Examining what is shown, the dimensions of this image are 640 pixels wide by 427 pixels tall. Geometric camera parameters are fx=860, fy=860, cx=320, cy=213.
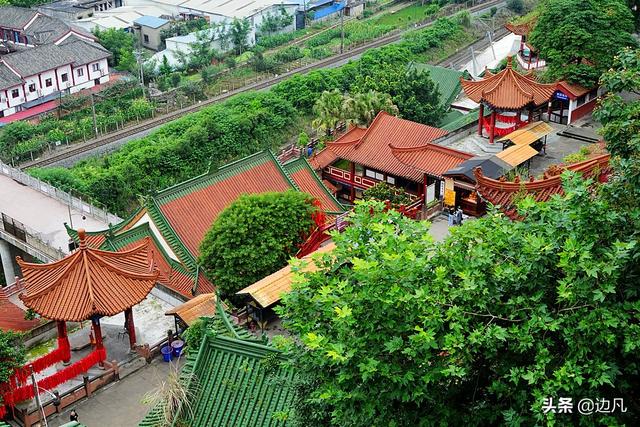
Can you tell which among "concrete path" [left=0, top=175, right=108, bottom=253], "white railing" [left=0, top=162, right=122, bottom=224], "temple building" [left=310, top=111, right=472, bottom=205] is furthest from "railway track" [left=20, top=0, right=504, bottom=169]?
"temple building" [left=310, top=111, right=472, bottom=205]

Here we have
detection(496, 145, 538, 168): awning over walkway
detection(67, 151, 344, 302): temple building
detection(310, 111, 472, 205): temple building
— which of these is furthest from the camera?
detection(310, 111, 472, 205): temple building

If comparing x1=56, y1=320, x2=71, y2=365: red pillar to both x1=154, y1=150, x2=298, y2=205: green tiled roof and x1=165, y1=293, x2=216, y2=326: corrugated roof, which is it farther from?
x1=154, y1=150, x2=298, y2=205: green tiled roof

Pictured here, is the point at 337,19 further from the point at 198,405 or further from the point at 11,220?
the point at 198,405

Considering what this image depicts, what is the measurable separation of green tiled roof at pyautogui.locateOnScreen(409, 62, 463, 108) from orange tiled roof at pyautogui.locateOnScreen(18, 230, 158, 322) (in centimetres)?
3260

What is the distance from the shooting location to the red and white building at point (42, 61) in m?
70.8

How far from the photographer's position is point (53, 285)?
26.4 m

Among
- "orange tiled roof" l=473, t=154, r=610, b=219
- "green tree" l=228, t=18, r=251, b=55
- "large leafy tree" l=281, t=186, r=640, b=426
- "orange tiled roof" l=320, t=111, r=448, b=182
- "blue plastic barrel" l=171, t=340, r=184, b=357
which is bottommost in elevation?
"green tree" l=228, t=18, r=251, b=55

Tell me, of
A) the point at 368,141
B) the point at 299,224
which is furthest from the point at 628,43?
the point at 299,224

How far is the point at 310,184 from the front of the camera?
3719cm

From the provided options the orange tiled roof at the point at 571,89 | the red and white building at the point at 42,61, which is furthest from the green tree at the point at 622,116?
the red and white building at the point at 42,61

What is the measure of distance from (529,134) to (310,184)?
35.0ft

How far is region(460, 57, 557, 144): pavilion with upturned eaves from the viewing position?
41156mm

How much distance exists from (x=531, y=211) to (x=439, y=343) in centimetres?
313

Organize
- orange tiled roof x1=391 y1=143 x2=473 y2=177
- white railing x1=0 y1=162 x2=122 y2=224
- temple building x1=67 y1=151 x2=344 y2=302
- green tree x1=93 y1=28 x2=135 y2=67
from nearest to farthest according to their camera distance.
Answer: temple building x1=67 y1=151 x2=344 y2=302, orange tiled roof x1=391 y1=143 x2=473 y2=177, white railing x1=0 y1=162 x2=122 y2=224, green tree x1=93 y1=28 x2=135 y2=67
